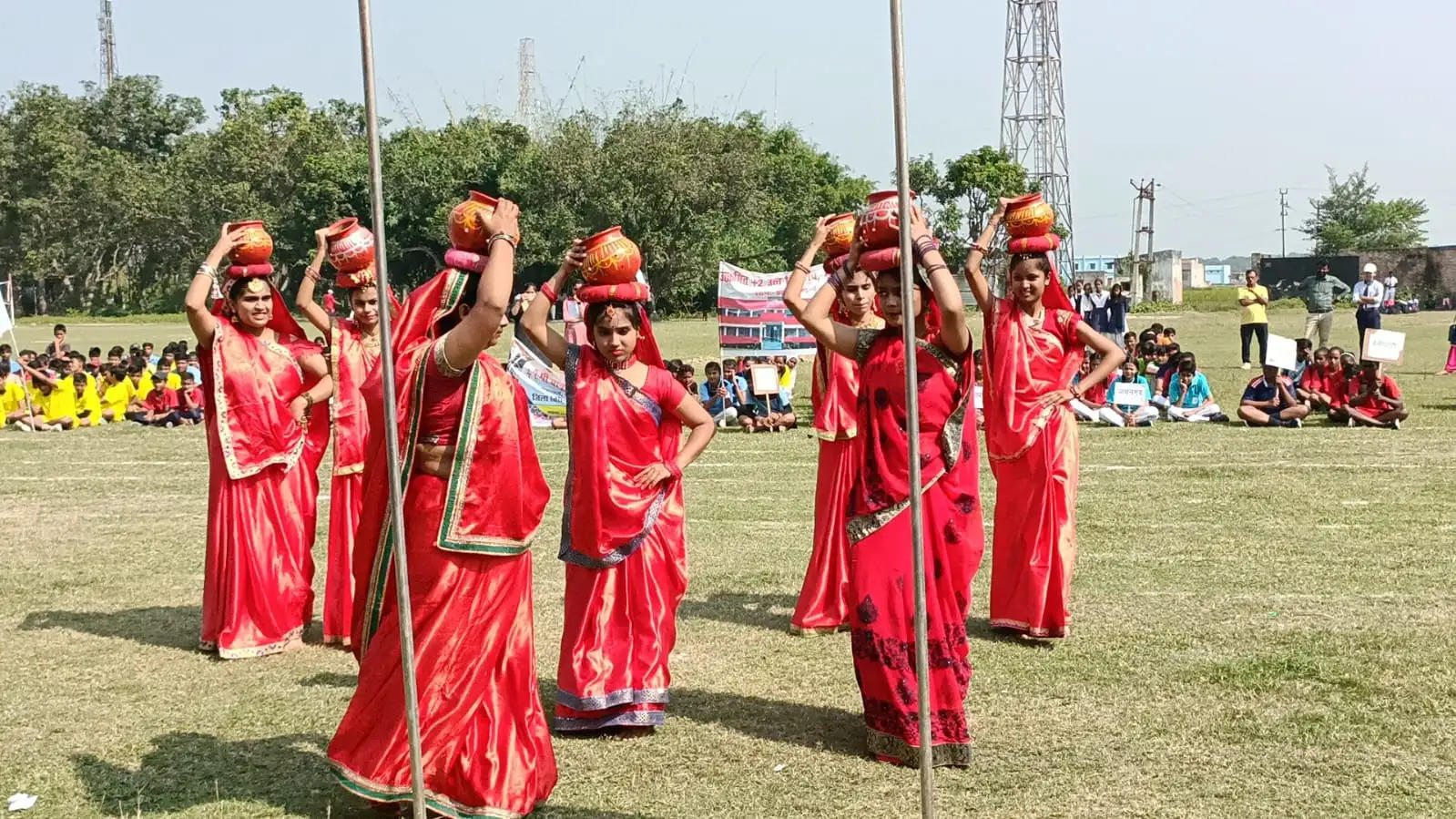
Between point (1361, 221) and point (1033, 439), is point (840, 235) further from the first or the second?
point (1361, 221)

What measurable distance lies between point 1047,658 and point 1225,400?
14.5 m

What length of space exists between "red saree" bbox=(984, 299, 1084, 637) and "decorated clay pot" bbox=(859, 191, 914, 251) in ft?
7.05

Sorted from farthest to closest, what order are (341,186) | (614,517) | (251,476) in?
(341,186) < (251,476) < (614,517)

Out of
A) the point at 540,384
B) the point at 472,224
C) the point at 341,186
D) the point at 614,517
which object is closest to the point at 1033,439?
the point at 614,517

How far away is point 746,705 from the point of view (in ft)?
22.3

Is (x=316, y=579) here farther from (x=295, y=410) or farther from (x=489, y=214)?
(x=489, y=214)

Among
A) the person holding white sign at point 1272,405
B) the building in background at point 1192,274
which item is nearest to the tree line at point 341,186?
the person holding white sign at point 1272,405

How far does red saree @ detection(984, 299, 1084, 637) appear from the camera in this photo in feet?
25.5

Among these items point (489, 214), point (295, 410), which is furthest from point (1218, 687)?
point (295, 410)

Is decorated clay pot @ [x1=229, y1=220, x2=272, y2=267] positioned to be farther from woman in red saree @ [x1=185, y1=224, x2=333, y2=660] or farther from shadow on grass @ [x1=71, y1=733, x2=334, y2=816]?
shadow on grass @ [x1=71, y1=733, x2=334, y2=816]

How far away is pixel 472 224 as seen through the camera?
17.0ft

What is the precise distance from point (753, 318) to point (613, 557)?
1492 centimetres

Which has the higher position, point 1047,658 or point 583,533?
point 583,533

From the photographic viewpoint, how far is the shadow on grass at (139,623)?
840 cm
